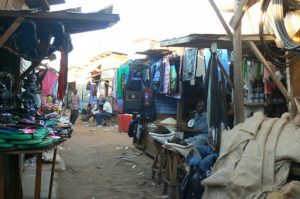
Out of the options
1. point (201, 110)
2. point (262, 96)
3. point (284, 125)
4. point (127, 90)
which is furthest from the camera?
point (127, 90)

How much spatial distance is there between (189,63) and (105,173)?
3.65 m

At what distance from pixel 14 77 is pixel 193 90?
18.0ft

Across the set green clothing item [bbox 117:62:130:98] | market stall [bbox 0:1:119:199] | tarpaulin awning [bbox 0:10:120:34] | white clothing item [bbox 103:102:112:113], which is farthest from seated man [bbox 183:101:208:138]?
white clothing item [bbox 103:102:112:113]

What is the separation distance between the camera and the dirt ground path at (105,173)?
6.96m

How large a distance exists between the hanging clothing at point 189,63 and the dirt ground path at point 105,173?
109 inches

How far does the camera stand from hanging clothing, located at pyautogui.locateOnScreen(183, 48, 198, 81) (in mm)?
8863

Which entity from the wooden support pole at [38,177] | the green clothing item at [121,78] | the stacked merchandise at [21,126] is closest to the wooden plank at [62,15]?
the stacked merchandise at [21,126]

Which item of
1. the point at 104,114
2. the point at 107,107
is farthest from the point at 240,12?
the point at 104,114

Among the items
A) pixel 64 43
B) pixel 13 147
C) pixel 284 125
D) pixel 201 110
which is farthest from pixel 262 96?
pixel 13 147

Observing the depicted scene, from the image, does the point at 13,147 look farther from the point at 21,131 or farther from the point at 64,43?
the point at 64,43

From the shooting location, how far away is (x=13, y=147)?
3871 millimetres

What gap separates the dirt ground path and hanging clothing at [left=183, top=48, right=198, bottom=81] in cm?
277

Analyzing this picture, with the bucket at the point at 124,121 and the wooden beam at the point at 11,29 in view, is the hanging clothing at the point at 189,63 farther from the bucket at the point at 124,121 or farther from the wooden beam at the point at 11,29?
the bucket at the point at 124,121

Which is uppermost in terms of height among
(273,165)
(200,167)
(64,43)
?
(64,43)
